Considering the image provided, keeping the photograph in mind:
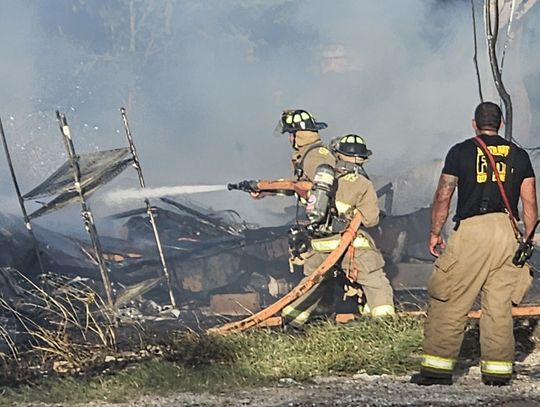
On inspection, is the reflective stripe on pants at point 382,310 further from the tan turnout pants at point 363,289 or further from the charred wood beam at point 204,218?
the charred wood beam at point 204,218

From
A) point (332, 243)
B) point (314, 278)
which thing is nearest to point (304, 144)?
point (332, 243)

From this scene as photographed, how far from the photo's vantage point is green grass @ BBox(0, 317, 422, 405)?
459cm

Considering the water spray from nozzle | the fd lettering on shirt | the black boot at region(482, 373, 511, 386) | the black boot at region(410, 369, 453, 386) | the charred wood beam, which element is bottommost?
the black boot at region(482, 373, 511, 386)

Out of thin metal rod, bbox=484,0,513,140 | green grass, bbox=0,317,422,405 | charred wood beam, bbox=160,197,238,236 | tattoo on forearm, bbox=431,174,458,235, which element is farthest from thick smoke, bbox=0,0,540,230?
tattoo on forearm, bbox=431,174,458,235

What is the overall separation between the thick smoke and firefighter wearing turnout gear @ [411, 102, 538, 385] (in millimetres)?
6067

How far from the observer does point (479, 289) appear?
4.69 meters

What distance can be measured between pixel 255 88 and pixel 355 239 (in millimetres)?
10748

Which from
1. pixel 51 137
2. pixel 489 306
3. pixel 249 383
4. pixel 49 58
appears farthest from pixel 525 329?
pixel 49 58

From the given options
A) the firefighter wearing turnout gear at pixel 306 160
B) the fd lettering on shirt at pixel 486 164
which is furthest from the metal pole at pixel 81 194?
the fd lettering on shirt at pixel 486 164

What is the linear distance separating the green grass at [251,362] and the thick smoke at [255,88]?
527 cm

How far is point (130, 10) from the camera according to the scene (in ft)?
87.9

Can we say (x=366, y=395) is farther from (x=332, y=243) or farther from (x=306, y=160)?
(x=306, y=160)

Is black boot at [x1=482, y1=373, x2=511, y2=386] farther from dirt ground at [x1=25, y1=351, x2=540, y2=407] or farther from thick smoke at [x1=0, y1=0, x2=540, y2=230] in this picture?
thick smoke at [x1=0, y1=0, x2=540, y2=230]

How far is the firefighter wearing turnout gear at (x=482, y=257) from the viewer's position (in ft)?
15.2
